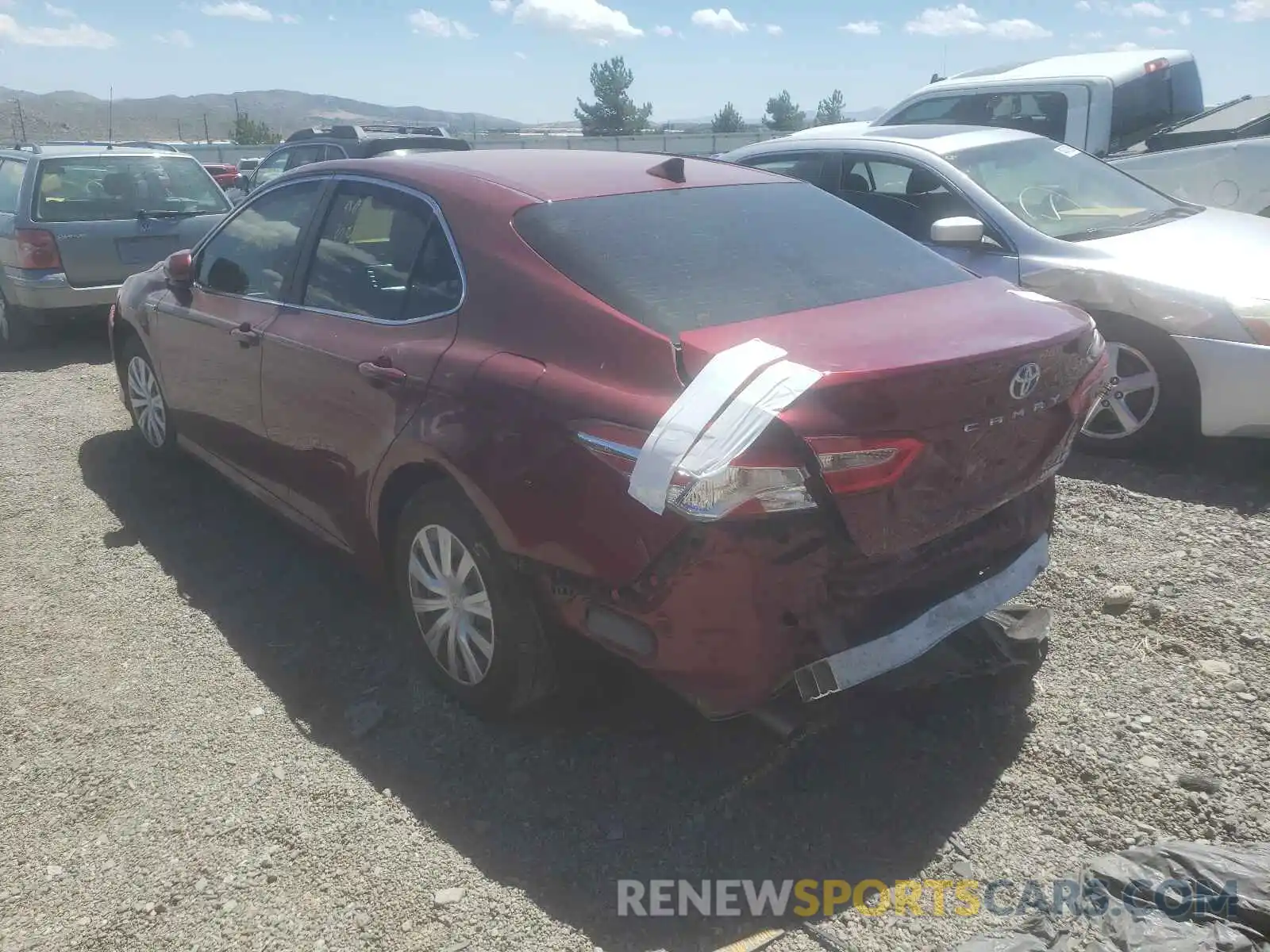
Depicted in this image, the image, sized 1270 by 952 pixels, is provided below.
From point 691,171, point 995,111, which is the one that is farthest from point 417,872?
point 995,111

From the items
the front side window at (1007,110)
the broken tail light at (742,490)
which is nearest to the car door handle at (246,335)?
the broken tail light at (742,490)

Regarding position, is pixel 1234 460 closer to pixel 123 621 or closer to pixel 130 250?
pixel 123 621

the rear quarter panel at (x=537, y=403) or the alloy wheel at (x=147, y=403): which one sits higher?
the rear quarter panel at (x=537, y=403)

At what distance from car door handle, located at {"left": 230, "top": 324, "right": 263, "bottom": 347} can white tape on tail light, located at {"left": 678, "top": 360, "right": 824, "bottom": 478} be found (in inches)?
92.6

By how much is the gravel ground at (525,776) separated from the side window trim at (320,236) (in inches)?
38.6

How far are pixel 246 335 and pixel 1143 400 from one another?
4.03 metres

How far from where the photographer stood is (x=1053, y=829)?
105 inches

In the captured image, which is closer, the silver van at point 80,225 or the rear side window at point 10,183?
the silver van at point 80,225

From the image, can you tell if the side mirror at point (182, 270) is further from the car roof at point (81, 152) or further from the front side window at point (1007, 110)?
the front side window at point (1007, 110)

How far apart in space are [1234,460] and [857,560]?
11.0 ft

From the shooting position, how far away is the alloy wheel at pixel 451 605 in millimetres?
3025

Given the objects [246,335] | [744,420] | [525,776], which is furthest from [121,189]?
[744,420]

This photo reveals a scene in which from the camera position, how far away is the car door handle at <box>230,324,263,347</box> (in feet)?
13.2

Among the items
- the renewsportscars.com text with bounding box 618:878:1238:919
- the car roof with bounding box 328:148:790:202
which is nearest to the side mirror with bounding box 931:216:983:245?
the car roof with bounding box 328:148:790:202
